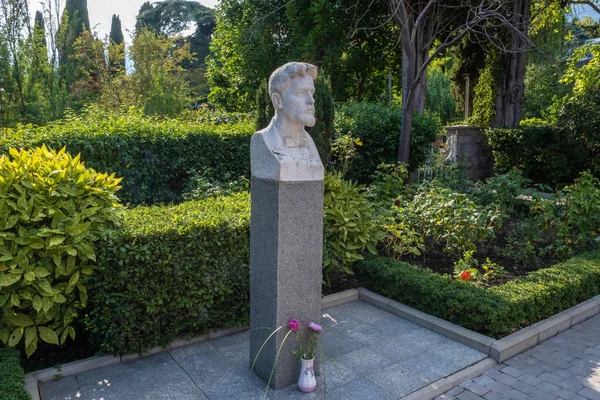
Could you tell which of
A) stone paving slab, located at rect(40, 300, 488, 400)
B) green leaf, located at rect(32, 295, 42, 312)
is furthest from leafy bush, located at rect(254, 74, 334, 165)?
green leaf, located at rect(32, 295, 42, 312)

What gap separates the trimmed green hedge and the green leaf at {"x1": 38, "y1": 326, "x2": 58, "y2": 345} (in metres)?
0.18

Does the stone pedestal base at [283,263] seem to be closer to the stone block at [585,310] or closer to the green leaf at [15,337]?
the green leaf at [15,337]

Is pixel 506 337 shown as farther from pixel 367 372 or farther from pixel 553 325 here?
pixel 367 372

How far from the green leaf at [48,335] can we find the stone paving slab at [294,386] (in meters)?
0.30

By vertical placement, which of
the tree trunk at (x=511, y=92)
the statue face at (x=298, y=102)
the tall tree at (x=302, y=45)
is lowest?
the statue face at (x=298, y=102)

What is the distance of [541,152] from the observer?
11.1 meters

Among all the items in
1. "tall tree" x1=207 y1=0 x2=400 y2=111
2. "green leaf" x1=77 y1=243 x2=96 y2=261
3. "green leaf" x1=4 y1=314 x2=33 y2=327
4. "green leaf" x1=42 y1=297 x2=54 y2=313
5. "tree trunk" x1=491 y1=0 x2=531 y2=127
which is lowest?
"green leaf" x1=4 y1=314 x2=33 y2=327

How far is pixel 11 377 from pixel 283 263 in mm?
1786

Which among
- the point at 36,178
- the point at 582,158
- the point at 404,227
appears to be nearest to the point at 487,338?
the point at 404,227

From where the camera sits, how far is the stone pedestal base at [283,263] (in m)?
2.81

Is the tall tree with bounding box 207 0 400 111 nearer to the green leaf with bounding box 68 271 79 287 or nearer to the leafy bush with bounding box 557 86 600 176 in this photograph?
the leafy bush with bounding box 557 86 600 176

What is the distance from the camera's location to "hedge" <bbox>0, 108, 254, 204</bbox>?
16.7ft

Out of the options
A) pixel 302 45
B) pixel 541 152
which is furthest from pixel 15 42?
pixel 541 152

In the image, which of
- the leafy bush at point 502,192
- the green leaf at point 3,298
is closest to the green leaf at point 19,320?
the green leaf at point 3,298
